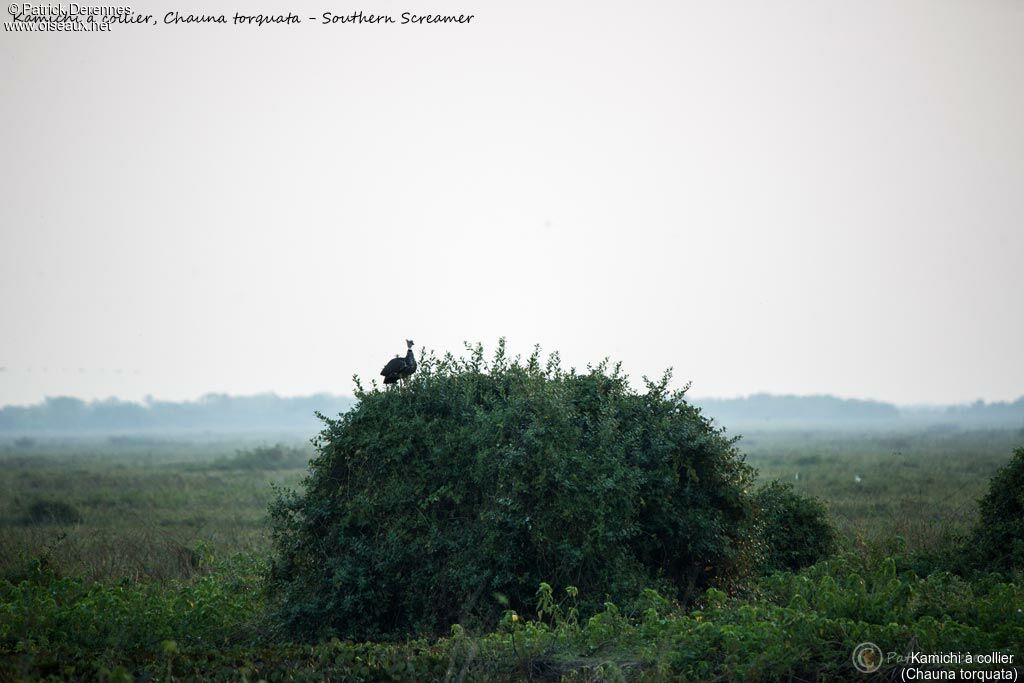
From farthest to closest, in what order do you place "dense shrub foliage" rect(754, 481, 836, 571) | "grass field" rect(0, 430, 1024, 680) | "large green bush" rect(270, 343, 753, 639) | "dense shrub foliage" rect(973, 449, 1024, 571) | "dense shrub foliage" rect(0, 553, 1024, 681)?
1. "dense shrub foliage" rect(754, 481, 836, 571)
2. "dense shrub foliage" rect(973, 449, 1024, 571)
3. "large green bush" rect(270, 343, 753, 639)
4. "grass field" rect(0, 430, 1024, 680)
5. "dense shrub foliage" rect(0, 553, 1024, 681)

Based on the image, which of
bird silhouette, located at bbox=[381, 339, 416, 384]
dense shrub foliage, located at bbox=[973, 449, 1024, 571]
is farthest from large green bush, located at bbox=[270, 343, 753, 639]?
dense shrub foliage, located at bbox=[973, 449, 1024, 571]

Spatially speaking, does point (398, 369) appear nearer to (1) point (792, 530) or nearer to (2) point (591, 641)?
(2) point (591, 641)

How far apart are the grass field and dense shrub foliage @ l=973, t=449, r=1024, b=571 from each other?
2.52ft

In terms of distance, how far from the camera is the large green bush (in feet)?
34.3

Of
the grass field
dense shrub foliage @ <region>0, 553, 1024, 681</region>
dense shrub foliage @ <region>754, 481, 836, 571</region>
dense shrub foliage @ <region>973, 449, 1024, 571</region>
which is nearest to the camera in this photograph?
dense shrub foliage @ <region>0, 553, 1024, 681</region>

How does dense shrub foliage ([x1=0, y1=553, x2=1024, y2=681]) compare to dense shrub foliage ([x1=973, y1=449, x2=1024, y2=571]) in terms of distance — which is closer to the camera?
dense shrub foliage ([x1=0, y1=553, x2=1024, y2=681])

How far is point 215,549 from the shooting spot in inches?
669

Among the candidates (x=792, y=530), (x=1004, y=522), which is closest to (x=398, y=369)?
(x=792, y=530)

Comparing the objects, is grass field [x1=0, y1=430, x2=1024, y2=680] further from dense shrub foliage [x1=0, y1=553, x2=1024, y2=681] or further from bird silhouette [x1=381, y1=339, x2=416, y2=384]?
bird silhouette [x1=381, y1=339, x2=416, y2=384]

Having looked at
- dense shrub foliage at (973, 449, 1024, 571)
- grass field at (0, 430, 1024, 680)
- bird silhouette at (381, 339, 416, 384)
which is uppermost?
bird silhouette at (381, 339, 416, 384)

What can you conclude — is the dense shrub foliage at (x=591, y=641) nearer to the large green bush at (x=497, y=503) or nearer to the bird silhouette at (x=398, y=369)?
the large green bush at (x=497, y=503)

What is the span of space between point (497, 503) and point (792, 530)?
519 cm

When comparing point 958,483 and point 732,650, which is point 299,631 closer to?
point 732,650

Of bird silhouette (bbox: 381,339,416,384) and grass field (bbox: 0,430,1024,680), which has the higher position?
bird silhouette (bbox: 381,339,416,384)
